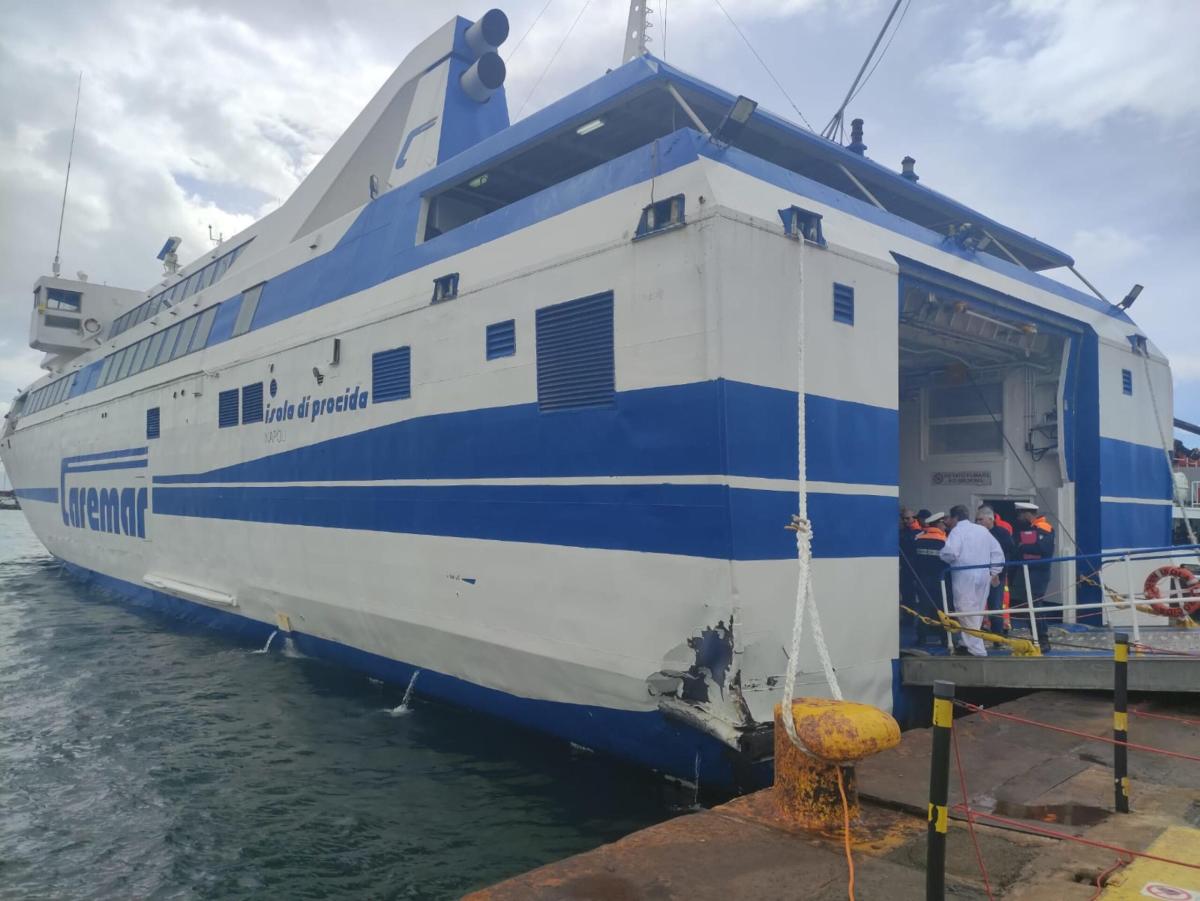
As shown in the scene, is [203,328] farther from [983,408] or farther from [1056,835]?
[1056,835]

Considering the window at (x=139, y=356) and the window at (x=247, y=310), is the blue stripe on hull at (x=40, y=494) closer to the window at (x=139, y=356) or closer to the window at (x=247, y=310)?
the window at (x=139, y=356)

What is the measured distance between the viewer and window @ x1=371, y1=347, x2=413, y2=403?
703cm

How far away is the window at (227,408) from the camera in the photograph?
9836 millimetres

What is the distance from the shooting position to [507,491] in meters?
6.00

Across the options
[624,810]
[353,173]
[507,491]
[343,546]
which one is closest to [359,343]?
[343,546]

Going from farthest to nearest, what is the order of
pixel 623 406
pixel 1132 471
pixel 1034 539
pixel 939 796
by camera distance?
pixel 1132 471 < pixel 1034 539 < pixel 623 406 < pixel 939 796

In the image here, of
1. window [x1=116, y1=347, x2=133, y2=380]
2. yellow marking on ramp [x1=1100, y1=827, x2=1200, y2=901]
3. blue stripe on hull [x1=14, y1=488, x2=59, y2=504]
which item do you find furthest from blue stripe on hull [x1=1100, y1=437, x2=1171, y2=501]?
blue stripe on hull [x1=14, y1=488, x2=59, y2=504]

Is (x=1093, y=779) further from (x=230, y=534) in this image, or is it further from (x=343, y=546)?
(x=230, y=534)

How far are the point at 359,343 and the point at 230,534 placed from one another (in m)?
3.76

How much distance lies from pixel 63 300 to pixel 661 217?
1781 centimetres

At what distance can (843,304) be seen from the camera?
5.55 metres

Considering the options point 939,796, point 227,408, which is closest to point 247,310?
point 227,408

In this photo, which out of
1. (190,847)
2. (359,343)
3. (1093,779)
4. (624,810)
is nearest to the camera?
(1093,779)

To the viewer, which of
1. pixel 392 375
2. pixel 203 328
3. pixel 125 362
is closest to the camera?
pixel 392 375
